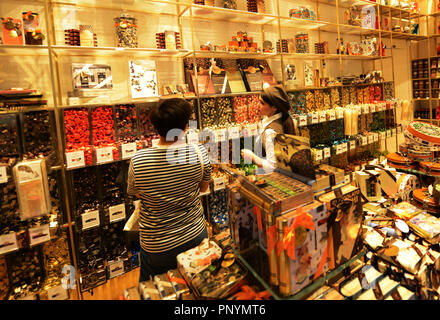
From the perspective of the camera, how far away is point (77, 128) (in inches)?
88.4

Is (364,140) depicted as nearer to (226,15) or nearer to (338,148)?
(338,148)

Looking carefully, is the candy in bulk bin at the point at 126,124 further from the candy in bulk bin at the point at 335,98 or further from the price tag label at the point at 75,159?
the candy in bulk bin at the point at 335,98

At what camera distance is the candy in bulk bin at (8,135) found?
1969 millimetres

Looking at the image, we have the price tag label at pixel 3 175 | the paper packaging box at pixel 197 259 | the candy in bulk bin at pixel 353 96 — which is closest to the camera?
the paper packaging box at pixel 197 259

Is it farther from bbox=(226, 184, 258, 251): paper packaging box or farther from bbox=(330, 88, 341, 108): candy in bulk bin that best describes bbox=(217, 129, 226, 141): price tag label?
bbox=(330, 88, 341, 108): candy in bulk bin

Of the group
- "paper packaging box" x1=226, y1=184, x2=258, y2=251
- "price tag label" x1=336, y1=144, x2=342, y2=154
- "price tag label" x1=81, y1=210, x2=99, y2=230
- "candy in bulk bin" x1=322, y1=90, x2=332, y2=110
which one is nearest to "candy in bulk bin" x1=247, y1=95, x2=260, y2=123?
"candy in bulk bin" x1=322, y1=90, x2=332, y2=110

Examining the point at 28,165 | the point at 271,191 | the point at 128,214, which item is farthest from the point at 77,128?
the point at 271,191

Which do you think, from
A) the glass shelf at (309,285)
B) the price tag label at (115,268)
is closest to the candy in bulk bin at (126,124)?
the price tag label at (115,268)

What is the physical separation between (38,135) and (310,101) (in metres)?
3.00

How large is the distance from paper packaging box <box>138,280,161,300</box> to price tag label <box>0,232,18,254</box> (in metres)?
1.44

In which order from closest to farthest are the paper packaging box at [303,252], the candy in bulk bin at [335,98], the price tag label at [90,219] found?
the paper packaging box at [303,252], the price tag label at [90,219], the candy in bulk bin at [335,98]

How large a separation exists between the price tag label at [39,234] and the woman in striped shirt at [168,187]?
89cm

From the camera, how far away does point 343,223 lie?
1109mm

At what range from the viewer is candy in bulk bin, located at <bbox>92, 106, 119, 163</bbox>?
2303mm
